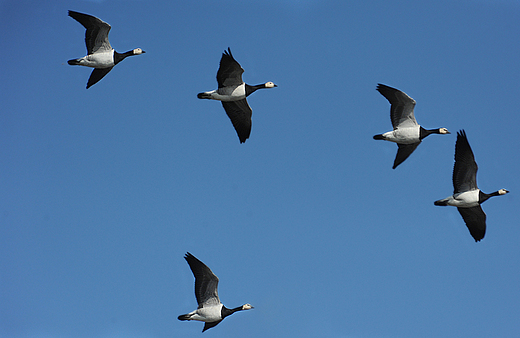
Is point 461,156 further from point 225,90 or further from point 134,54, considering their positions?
point 134,54

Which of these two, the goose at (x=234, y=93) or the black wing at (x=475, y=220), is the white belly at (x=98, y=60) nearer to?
the goose at (x=234, y=93)

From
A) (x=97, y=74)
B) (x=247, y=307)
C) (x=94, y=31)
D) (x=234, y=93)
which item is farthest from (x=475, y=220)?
(x=94, y=31)

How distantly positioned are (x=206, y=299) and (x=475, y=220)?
1237 cm

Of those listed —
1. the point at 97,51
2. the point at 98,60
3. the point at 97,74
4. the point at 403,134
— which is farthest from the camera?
the point at 403,134

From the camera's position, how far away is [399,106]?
1136 inches

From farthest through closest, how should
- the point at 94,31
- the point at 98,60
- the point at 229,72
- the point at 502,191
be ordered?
1. the point at 502,191
2. the point at 98,60
3. the point at 94,31
4. the point at 229,72

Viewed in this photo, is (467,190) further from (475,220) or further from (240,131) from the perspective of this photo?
(240,131)

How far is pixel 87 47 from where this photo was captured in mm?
27922

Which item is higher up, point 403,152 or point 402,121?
point 402,121

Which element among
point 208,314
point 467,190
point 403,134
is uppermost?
point 403,134

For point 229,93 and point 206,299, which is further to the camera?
point 206,299

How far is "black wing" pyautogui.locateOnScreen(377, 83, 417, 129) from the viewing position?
93.2 ft

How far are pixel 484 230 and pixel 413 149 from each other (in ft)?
15.5

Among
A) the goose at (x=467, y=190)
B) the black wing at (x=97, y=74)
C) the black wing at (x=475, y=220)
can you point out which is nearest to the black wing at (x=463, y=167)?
the goose at (x=467, y=190)
